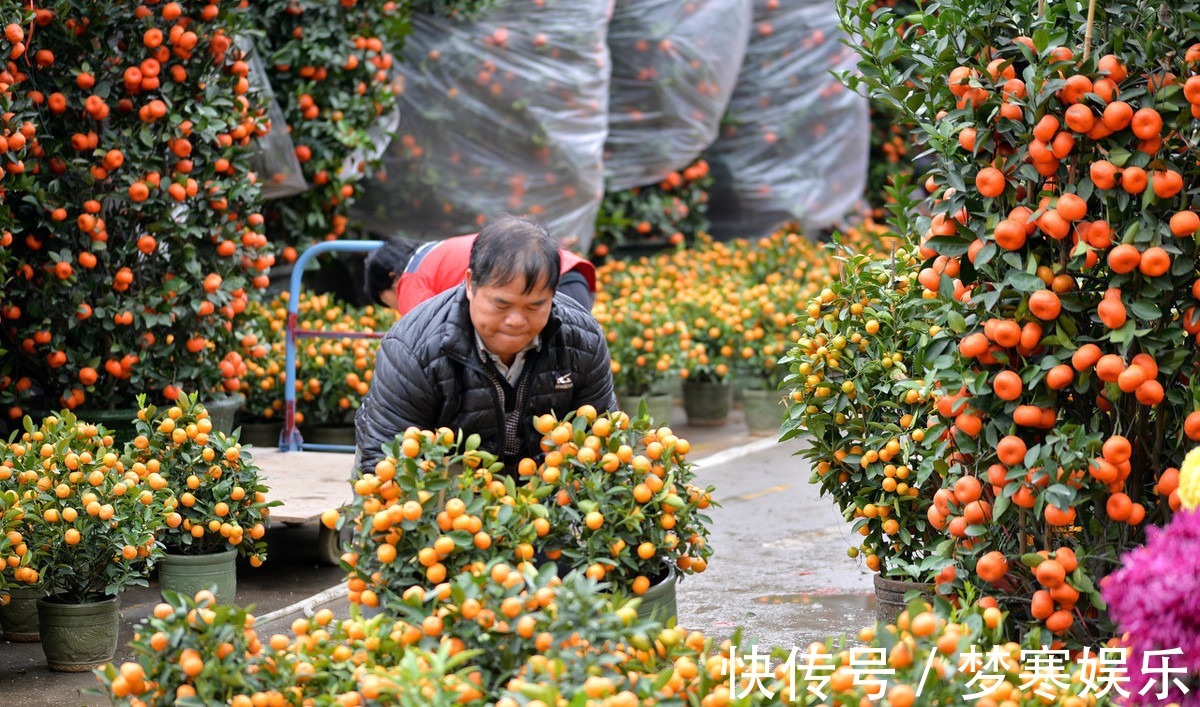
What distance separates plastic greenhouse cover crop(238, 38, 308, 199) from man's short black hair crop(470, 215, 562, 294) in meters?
3.32

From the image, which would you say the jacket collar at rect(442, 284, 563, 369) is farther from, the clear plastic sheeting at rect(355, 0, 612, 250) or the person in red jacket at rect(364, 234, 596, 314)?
the clear plastic sheeting at rect(355, 0, 612, 250)

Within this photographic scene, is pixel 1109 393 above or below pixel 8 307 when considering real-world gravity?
above

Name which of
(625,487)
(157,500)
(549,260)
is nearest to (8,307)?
(157,500)

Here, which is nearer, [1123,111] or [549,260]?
[1123,111]

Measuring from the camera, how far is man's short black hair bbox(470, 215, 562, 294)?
9.90ft

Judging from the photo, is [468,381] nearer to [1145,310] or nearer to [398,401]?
[398,401]

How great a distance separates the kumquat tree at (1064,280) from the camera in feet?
8.63

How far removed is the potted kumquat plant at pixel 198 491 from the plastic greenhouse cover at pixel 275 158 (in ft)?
6.89

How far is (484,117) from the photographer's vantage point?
8125 millimetres

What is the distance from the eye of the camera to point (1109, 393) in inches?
104

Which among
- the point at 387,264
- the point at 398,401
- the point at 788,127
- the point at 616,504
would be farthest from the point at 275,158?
the point at 788,127

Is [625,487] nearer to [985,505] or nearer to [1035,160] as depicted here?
[985,505]

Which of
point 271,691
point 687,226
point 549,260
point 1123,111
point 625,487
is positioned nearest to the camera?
point 271,691

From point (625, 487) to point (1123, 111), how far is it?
47.0 inches
